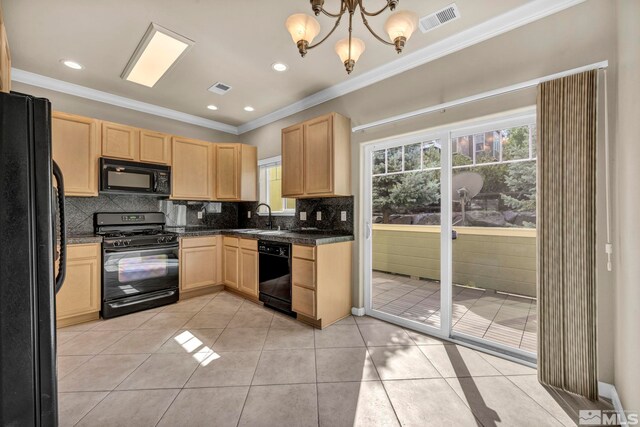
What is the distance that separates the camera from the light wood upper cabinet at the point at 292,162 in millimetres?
3256

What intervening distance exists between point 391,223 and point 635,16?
2130 millimetres

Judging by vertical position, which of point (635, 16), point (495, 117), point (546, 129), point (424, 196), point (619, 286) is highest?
point (635, 16)

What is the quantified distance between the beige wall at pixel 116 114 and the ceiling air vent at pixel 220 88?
1.22 m

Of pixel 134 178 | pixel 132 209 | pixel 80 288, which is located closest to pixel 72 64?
pixel 134 178

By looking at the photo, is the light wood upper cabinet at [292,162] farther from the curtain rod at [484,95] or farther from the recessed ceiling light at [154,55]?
the recessed ceiling light at [154,55]

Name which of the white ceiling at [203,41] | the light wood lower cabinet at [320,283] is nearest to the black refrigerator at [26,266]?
the white ceiling at [203,41]

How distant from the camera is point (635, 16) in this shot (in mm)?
1355

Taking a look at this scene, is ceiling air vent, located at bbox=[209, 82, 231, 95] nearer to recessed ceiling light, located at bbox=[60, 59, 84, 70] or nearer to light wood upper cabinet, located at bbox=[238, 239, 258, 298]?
recessed ceiling light, located at bbox=[60, 59, 84, 70]

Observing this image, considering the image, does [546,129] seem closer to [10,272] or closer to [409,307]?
[409,307]

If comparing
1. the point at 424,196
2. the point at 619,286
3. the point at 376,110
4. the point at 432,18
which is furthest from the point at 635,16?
the point at 376,110

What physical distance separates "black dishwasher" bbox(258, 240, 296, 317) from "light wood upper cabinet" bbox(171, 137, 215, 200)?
4.76ft

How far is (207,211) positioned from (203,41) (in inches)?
A: 109

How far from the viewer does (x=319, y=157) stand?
3.05m

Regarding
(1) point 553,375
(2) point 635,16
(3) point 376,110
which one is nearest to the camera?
(2) point 635,16
